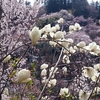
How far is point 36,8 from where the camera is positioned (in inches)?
127

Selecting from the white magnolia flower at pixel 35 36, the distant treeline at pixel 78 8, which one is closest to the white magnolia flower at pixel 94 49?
the white magnolia flower at pixel 35 36

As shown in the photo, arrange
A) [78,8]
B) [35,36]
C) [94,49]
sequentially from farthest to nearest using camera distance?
[78,8] → [94,49] → [35,36]

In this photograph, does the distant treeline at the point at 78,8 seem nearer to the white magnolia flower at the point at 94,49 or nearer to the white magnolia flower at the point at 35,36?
the white magnolia flower at the point at 94,49

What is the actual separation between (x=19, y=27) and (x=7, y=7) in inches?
15.8

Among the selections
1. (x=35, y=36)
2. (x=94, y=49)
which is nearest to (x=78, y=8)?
(x=94, y=49)

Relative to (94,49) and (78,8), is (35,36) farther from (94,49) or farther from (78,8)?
(78,8)

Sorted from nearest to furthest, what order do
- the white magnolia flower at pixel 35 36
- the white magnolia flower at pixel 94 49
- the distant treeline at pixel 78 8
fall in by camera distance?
the white magnolia flower at pixel 35 36, the white magnolia flower at pixel 94 49, the distant treeline at pixel 78 8

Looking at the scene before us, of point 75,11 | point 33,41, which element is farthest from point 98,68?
point 75,11

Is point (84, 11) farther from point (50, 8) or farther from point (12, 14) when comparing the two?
point (12, 14)

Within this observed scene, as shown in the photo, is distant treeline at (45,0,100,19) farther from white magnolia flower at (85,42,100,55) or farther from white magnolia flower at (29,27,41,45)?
white magnolia flower at (29,27,41,45)

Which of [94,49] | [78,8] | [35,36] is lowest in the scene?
[78,8]

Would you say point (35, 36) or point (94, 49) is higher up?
point (35, 36)

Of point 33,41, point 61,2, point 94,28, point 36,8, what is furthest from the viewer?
point 61,2

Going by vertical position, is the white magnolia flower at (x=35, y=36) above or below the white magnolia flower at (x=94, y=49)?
above
